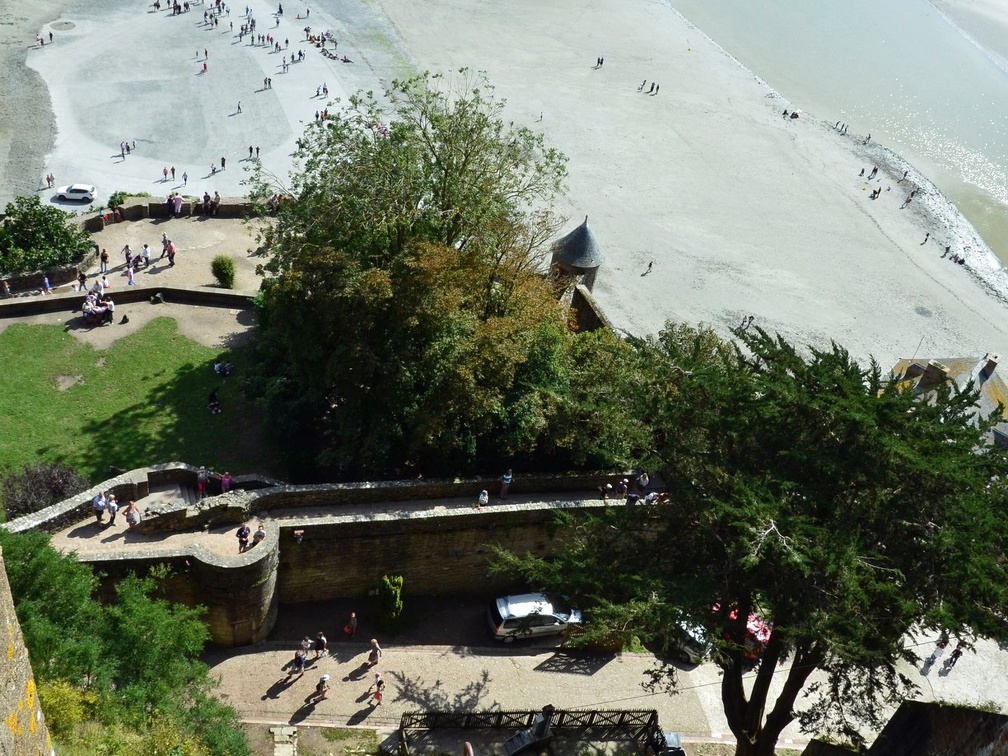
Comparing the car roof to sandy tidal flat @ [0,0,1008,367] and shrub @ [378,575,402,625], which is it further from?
sandy tidal flat @ [0,0,1008,367]

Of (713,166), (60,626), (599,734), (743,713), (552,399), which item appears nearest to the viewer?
(60,626)

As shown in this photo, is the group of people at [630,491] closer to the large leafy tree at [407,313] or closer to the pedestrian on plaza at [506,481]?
the large leafy tree at [407,313]

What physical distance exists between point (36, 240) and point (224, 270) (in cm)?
692

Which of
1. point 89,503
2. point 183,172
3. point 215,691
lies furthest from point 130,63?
point 215,691

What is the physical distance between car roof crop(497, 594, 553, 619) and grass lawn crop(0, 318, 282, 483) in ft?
24.6

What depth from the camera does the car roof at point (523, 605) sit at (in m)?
21.0

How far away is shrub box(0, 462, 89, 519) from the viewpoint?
19.5 metres

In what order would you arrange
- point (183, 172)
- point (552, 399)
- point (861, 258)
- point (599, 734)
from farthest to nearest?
point (861, 258), point (183, 172), point (552, 399), point (599, 734)

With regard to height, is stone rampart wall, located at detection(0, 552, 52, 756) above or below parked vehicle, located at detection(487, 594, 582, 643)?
above

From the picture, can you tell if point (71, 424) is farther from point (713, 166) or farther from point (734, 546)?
point (713, 166)

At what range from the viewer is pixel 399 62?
196 ft

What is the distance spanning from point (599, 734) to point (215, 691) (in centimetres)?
853

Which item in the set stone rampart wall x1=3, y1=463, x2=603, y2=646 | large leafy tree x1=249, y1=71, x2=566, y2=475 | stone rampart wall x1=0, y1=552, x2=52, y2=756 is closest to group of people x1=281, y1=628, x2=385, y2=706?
stone rampart wall x1=3, y1=463, x2=603, y2=646

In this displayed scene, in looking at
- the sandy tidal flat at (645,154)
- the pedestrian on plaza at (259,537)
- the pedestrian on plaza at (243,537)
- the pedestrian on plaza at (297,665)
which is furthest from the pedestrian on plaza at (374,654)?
the sandy tidal flat at (645,154)
